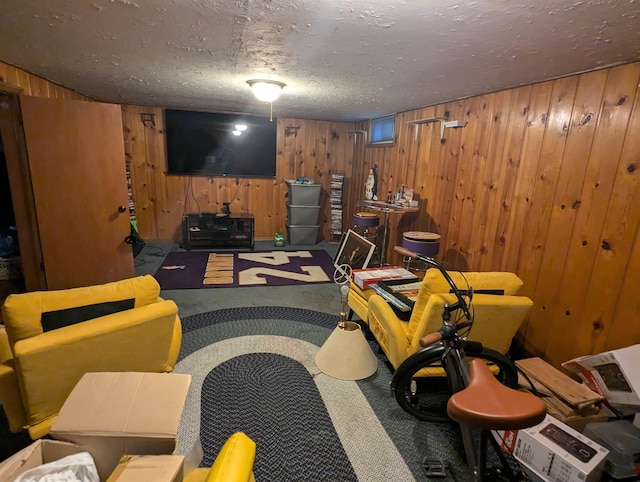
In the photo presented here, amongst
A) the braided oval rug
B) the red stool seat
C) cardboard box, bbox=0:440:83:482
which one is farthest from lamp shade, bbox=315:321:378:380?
the red stool seat

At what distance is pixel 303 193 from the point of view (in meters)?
5.38

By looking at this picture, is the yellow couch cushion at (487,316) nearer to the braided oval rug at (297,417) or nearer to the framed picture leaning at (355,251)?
the braided oval rug at (297,417)

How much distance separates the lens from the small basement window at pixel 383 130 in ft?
14.7

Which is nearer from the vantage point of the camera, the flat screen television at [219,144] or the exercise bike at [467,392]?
the exercise bike at [467,392]

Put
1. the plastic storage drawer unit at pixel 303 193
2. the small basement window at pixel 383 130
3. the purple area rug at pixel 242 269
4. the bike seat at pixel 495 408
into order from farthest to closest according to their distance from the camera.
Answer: the plastic storage drawer unit at pixel 303 193
the small basement window at pixel 383 130
the purple area rug at pixel 242 269
the bike seat at pixel 495 408

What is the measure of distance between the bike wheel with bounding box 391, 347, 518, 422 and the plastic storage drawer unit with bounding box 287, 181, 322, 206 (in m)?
3.69

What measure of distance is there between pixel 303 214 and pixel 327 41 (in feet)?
12.3

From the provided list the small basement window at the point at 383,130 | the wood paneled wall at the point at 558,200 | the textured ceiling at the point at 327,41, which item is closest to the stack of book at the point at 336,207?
the small basement window at the point at 383,130

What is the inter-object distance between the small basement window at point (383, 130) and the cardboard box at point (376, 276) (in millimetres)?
2279

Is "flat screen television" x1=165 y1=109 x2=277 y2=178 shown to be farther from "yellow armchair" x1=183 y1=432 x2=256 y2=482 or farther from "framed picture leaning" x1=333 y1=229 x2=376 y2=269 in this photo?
"yellow armchair" x1=183 y1=432 x2=256 y2=482

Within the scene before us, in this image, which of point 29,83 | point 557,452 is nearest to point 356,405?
point 557,452

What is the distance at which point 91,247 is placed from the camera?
2.93m

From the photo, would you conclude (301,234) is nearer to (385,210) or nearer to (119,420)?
(385,210)

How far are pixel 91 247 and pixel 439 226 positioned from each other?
333 centimetres
